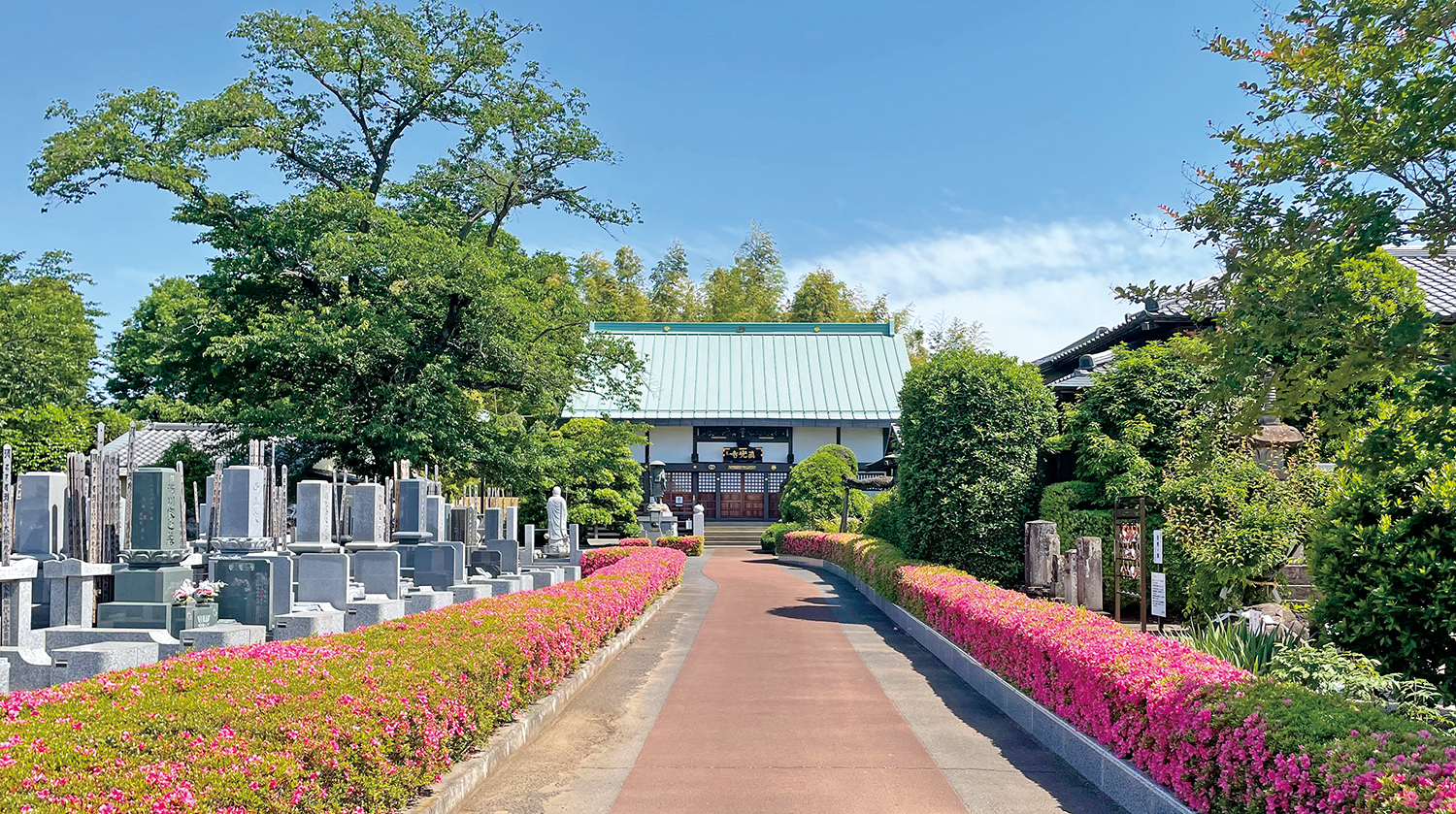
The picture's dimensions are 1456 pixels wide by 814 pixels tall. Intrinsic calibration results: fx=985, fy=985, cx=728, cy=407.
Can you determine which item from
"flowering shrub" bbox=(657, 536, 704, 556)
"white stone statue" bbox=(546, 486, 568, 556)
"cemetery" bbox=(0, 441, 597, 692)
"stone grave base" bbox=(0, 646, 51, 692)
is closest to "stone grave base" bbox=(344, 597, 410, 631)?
"cemetery" bbox=(0, 441, 597, 692)

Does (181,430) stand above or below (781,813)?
above

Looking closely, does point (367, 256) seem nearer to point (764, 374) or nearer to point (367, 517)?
point (367, 517)

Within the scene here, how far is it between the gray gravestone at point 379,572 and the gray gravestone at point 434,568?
203 centimetres

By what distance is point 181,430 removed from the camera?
34.9 m

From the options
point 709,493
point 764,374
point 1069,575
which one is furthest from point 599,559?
point 764,374

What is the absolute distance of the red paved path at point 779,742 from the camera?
6.91m

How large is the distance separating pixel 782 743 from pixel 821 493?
29.9 m

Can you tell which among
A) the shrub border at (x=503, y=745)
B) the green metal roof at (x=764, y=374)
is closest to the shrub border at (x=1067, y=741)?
the shrub border at (x=503, y=745)

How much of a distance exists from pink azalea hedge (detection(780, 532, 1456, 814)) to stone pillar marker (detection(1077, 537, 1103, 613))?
361 centimetres

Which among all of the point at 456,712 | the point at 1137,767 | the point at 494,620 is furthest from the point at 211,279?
the point at 1137,767

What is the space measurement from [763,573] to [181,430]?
21.8 metres

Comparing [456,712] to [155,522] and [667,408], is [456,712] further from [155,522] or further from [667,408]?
[667,408]

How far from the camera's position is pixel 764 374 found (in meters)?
47.4

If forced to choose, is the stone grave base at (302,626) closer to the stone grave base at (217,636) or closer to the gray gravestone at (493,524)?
the stone grave base at (217,636)
